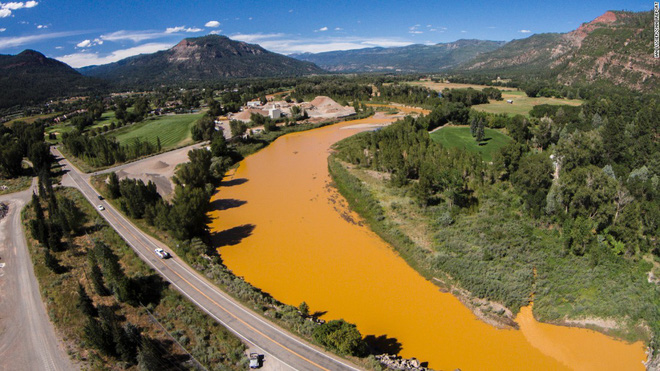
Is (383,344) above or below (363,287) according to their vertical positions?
below

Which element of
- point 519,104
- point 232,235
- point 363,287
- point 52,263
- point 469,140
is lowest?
point 363,287

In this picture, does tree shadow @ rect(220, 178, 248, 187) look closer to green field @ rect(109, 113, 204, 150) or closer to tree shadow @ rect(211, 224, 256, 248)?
tree shadow @ rect(211, 224, 256, 248)

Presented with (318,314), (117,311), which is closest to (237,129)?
(117,311)

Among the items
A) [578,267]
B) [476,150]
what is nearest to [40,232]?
[578,267]

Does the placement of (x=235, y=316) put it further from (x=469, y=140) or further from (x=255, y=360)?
(x=469, y=140)

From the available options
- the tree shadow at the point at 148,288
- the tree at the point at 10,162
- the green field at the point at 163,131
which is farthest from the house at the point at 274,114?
the tree shadow at the point at 148,288
